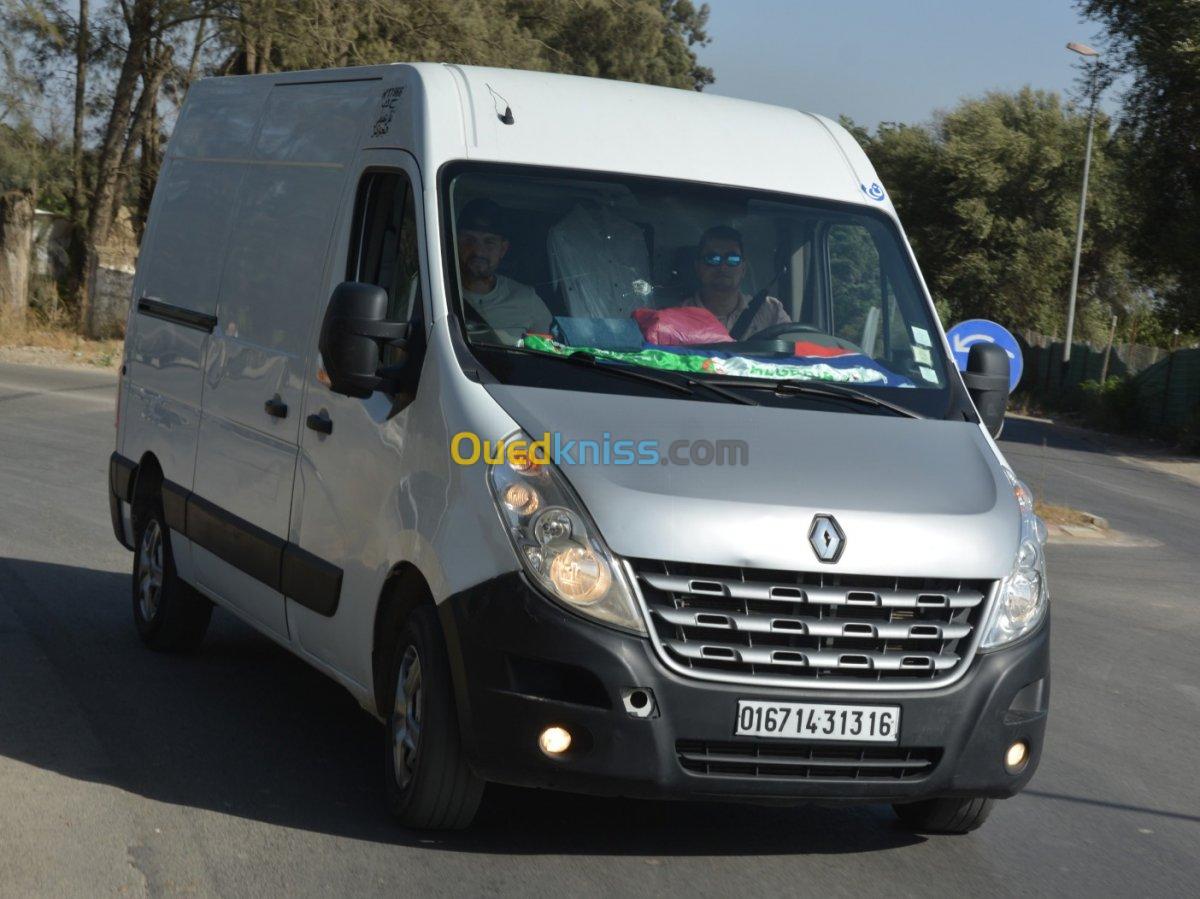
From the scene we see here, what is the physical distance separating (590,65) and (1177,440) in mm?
27954

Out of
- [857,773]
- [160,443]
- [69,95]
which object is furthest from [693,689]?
[69,95]

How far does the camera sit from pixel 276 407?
6.26 metres

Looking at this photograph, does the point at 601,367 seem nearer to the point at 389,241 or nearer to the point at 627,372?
the point at 627,372

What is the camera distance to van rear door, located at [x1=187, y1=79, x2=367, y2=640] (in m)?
6.21

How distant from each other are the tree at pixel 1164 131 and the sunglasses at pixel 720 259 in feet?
90.0

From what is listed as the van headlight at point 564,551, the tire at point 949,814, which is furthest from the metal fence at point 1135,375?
the van headlight at point 564,551

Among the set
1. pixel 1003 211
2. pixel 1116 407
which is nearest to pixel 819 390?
pixel 1116 407

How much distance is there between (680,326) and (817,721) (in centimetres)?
148

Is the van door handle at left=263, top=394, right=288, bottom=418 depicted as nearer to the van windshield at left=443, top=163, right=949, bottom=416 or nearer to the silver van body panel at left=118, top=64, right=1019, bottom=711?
the silver van body panel at left=118, top=64, right=1019, bottom=711

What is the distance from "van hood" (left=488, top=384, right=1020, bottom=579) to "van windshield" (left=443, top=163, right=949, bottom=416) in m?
0.27

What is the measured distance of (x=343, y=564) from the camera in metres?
5.62

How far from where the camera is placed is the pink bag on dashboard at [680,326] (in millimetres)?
5516

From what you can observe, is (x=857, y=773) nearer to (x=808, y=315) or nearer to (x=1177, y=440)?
(x=808, y=315)

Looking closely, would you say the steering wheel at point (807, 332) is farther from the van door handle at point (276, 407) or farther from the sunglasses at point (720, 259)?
the van door handle at point (276, 407)
